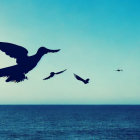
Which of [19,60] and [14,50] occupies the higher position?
[14,50]

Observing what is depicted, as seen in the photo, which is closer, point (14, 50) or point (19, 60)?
point (14, 50)

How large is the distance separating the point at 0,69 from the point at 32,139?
335 ft

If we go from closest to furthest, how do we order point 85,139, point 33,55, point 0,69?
point 0,69, point 33,55, point 85,139

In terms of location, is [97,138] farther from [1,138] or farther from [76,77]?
[76,77]

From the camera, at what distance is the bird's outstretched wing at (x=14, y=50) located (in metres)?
6.98

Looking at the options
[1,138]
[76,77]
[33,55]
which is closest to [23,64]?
[33,55]

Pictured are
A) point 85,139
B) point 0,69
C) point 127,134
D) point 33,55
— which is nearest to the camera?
point 0,69

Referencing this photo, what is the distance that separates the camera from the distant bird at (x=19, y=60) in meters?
7.05

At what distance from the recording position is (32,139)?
350 ft

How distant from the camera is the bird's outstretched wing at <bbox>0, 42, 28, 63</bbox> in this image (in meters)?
6.98

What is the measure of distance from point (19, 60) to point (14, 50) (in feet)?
0.88

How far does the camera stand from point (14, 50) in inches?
287

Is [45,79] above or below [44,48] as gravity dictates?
below

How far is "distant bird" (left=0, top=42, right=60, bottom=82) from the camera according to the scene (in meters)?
7.05
